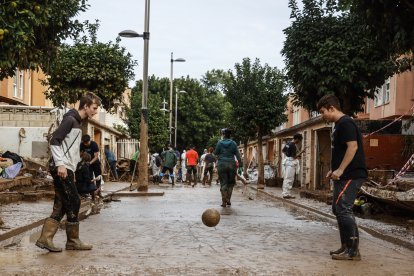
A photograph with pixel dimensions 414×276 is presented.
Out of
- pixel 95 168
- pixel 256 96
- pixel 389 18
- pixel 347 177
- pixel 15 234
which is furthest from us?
pixel 256 96

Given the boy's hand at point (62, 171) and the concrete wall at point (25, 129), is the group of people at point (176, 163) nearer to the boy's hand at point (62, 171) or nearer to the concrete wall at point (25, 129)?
the concrete wall at point (25, 129)

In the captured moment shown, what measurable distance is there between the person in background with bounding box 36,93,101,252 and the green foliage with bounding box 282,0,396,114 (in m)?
10.1

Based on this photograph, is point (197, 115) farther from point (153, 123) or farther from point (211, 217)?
point (211, 217)

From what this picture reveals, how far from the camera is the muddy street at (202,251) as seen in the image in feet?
20.1

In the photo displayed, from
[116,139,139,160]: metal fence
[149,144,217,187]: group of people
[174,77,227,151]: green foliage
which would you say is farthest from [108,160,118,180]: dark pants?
[174,77,227,151]: green foliage

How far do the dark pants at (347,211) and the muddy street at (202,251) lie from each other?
0.89 ft

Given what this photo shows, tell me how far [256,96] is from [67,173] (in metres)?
24.0

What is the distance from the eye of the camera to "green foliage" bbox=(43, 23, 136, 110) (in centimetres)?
2444

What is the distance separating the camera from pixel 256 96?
100ft

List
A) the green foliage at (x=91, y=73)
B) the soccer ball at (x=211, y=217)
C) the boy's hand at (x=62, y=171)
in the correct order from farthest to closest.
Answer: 1. the green foliage at (x=91, y=73)
2. the soccer ball at (x=211, y=217)
3. the boy's hand at (x=62, y=171)

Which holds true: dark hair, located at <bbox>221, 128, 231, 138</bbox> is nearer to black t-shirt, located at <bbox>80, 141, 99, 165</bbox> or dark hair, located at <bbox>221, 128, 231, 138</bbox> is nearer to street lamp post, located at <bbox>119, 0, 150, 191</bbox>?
black t-shirt, located at <bbox>80, 141, 99, 165</bbox>

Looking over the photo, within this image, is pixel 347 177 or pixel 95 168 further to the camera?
pixel 95 168

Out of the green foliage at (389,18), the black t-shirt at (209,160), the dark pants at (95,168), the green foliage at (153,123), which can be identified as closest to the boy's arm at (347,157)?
the green foliage at (389,18)

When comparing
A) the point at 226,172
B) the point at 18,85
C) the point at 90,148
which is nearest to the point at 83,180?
the point at 90,148
